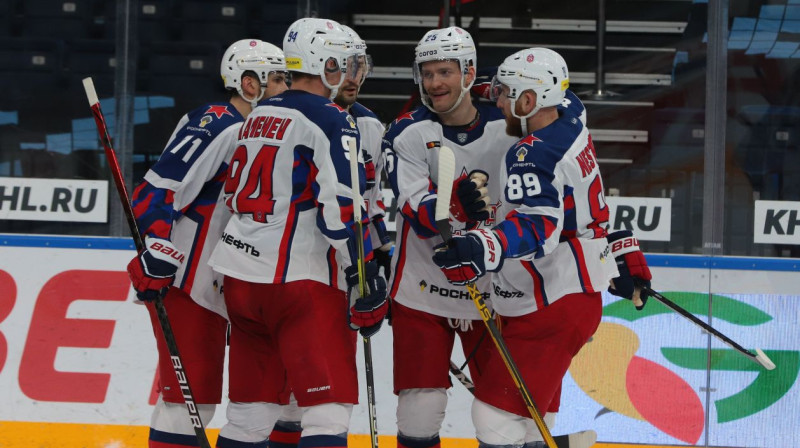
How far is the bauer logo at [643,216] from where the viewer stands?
13.8ft

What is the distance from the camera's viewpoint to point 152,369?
157 inches

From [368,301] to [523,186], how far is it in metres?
0.49

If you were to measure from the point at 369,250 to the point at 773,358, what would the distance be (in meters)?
2.05

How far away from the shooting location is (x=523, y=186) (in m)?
2.55

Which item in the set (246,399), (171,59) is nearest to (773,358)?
(246,399)

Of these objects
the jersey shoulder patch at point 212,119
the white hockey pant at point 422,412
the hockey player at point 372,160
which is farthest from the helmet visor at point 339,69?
the white hockey pant at point 422,412

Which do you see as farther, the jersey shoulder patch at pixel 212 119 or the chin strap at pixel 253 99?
the chin strap at pixel 253 99

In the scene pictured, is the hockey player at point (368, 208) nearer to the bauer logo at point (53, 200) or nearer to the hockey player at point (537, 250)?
the hockey player at point (537, 250)

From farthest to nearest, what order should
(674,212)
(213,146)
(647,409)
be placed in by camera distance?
(674,212)
(647,409)
(213,146)

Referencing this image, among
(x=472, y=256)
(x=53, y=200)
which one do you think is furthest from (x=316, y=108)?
(x=53, y=200)

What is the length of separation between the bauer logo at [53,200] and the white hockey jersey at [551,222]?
2079 millimetres

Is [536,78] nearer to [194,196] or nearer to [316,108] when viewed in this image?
[316,108]

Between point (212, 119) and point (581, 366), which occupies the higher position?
point (212, 119)

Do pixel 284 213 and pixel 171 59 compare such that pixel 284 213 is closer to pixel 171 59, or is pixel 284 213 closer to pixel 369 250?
pixel 369 250
